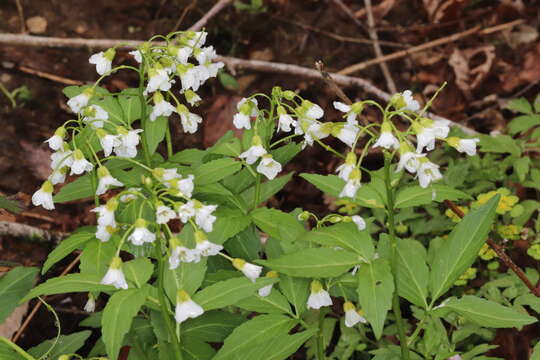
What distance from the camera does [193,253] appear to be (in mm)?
2051

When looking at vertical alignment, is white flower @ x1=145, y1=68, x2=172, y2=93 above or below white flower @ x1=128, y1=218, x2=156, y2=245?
above

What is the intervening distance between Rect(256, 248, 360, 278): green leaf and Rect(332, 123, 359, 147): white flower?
39cm

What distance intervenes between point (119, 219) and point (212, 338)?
60 cm

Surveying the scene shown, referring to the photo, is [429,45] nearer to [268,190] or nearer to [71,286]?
[268,190]

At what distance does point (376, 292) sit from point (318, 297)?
32 centimetres

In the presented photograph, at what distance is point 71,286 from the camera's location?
213cm

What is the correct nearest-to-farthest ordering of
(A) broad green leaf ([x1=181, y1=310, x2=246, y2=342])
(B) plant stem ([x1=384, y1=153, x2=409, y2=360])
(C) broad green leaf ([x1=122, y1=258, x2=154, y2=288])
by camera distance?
1. (B) plant stem ([x1=384, y1=153, x2=409, y2=360])
2. (C) broad green leaf ([x1=122, y1=258, x2=154, y2=288])
3. (A) broad green leaf ([x1=181, y1=310, x2=246, y2=342])

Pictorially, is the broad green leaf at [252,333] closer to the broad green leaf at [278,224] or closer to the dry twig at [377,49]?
the broad green leaf at [278,224]

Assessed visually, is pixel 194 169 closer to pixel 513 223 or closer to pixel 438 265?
pixel 438 265

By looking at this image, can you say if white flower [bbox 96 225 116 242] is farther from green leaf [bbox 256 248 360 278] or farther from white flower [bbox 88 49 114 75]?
white flower [bbox 88 49 114 75]

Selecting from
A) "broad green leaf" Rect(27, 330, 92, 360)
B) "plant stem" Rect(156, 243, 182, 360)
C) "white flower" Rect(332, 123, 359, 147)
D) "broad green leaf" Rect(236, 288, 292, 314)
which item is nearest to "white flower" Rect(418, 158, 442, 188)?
"white flower" Rect(332, 123, 359, 147)

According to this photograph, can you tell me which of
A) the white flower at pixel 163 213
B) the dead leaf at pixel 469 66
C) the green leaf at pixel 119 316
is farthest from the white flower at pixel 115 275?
the dead leaf at pixel 469 66

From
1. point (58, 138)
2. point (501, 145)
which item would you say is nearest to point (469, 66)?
point (501, 145)

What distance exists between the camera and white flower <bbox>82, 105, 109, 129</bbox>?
2.35 metres
